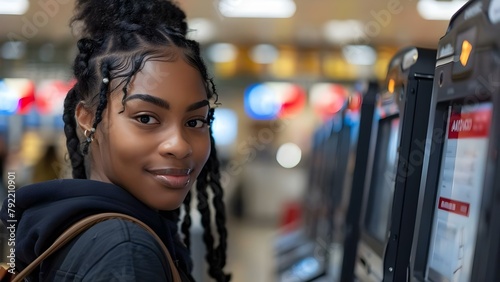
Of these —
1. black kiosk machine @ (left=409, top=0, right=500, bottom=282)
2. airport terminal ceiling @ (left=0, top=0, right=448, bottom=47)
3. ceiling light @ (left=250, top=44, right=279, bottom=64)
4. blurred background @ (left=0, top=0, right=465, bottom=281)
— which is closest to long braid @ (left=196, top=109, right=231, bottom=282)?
black kiosk machine @ (left=409, top=0, right=500, bottom=282)

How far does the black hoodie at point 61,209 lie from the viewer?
1336 mm

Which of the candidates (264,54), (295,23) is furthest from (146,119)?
(264,54)

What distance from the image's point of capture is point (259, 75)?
1296cm

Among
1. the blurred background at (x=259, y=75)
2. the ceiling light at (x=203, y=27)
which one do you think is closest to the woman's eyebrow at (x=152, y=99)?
the blurred background at (x=259, y=75)

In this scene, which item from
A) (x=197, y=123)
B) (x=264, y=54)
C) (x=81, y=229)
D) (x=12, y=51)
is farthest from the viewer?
(x=264, y=54)

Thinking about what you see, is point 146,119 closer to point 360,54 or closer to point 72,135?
point 72,135

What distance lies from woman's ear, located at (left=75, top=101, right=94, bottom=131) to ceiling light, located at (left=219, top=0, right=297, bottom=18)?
6.55 meters

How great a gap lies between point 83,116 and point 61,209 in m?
0.29

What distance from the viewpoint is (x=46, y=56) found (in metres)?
12.6

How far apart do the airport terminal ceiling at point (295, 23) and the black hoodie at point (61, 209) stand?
5.70 metres

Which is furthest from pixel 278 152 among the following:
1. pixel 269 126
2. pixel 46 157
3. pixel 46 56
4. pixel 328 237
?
pixel 328 237

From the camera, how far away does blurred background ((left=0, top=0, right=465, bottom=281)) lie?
336 inches

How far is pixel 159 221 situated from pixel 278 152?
1305 centimetres

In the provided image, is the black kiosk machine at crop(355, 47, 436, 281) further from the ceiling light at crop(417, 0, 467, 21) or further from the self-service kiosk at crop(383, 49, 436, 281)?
the ceiling light at crop(417, 0, 467, 21)
